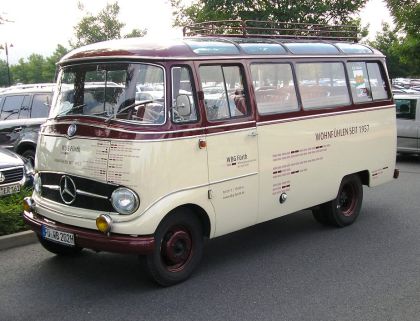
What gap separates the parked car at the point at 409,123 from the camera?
1276 cm

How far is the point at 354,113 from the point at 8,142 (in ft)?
21.6

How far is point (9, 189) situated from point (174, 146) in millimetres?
3757

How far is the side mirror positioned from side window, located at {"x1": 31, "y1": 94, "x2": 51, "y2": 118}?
6.06 meters

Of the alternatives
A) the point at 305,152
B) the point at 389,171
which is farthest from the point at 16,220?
the point at 389,171

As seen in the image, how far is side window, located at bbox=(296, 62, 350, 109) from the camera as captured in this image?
6527 millimetres

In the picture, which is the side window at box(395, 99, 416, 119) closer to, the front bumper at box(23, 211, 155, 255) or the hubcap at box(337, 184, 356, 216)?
the hubcap at box(337, 184, 356, 216)

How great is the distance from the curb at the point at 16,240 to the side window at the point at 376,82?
16.4 feet

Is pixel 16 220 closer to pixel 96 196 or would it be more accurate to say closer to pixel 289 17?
pixel 96 196

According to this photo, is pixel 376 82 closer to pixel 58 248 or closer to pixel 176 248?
pixel 176 248

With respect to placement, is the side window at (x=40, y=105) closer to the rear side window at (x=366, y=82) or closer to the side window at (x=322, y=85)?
the side window at (x=322, y=85)

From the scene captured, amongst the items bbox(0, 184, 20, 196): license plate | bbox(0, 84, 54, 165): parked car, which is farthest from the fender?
bbox(0, 84, 54, 165): parked car

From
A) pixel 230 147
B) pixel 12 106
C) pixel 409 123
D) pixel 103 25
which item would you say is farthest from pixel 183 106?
pixel 103 25

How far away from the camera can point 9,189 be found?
7.65m

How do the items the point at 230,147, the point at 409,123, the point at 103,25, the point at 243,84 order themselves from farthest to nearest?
the point at 103,25 < the point at 409,123 < the point at 243,84 < the point at 230,147
